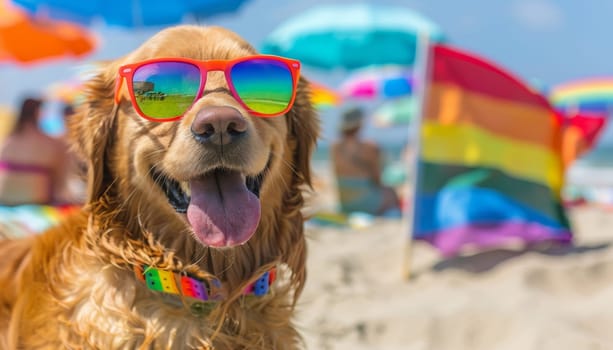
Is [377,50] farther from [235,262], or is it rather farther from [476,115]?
[235,262]

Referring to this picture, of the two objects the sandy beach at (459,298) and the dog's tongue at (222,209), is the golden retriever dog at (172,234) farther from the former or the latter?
the sandy beach at (459,298)

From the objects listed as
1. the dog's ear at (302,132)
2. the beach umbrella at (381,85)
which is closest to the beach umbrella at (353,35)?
the beach umbrella at (381,85)

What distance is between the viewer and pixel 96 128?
6.37 feet

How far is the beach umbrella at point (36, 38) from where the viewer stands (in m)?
9.02

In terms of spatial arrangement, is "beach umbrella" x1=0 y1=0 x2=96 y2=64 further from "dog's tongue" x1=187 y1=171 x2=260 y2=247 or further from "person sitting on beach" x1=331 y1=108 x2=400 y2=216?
"dog's tongue" x1=187 y1=171 x2=260 y2=247

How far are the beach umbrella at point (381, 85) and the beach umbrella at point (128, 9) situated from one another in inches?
330

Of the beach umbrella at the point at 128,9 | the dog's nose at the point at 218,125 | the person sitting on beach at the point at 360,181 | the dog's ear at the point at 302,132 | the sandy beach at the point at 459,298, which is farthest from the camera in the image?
the person sitting on beach at the point at 360,181

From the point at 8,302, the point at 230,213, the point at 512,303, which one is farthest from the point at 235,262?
the point at 512,303

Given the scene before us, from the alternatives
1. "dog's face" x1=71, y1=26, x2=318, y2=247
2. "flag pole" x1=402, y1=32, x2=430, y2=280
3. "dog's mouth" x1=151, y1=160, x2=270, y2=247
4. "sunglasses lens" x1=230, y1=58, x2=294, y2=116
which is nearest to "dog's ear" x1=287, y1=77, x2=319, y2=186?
"dog's face" x1=71, y1=26, x2=318, y2=247

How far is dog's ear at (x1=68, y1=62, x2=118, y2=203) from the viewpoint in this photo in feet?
6.34

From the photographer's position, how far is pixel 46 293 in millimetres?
1921

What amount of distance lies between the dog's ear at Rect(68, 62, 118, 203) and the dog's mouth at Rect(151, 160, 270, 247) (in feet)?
0.62

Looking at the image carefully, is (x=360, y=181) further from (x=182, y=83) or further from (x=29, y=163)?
(x=182, y=83)

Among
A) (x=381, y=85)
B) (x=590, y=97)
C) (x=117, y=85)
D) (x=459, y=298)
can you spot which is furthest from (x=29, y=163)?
(x=590, y=97)
